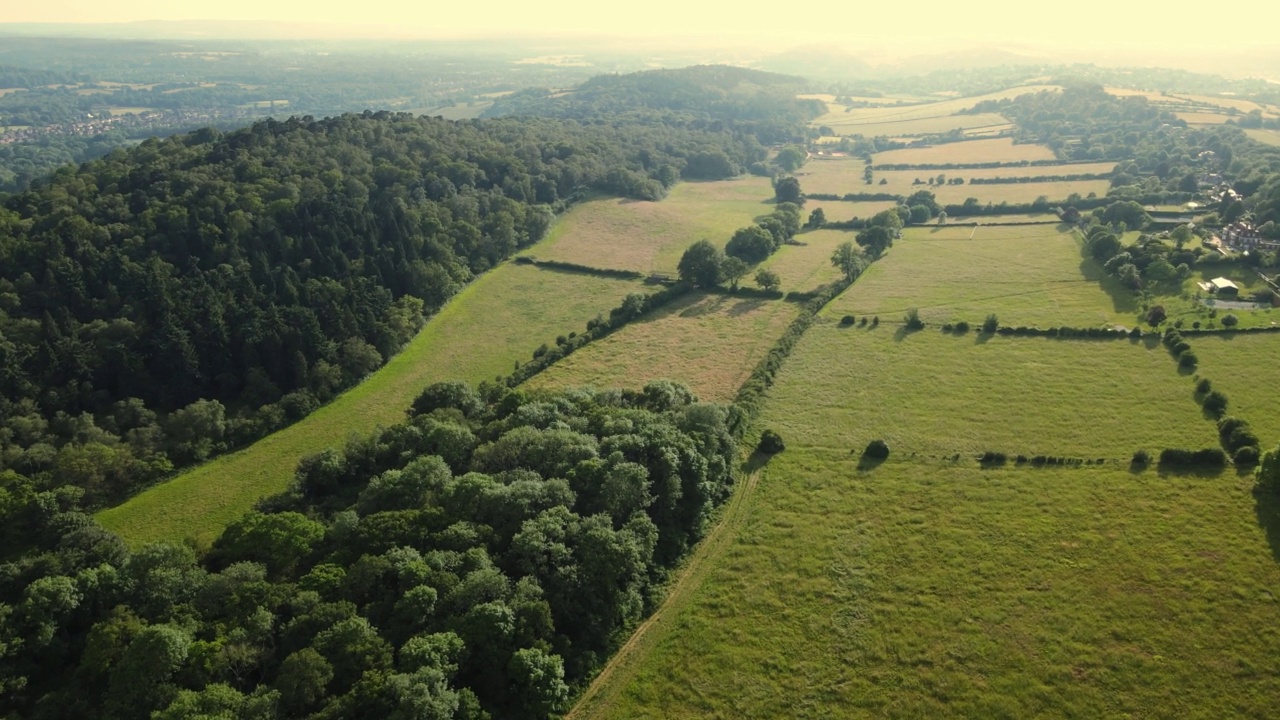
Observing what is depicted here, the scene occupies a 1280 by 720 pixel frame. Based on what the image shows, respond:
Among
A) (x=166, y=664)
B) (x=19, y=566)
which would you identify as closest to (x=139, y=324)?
(x=19, y=566)

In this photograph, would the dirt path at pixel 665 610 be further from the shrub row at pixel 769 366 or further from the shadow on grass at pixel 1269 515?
the shadow on grass at pixel 1269 515

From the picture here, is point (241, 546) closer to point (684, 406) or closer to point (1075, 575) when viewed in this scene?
point (684, 406)

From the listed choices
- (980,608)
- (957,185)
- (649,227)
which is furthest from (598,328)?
(957,185)

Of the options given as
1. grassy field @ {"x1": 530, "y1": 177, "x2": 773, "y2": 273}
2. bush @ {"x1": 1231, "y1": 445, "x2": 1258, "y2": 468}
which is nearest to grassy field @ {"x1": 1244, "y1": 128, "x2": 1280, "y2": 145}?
grassy field @ {"x1": 530, "y1": 177, "x2": 773, "y2": 273}

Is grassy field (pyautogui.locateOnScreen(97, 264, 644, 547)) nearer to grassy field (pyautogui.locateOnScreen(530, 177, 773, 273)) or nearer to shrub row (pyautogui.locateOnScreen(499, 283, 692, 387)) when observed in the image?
shrub row (pyautogui.locateOnScreen(499, 283, 692, 387))

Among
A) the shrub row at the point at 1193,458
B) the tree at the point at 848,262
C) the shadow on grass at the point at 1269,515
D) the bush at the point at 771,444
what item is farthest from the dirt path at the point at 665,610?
the tree at the point at 848,262

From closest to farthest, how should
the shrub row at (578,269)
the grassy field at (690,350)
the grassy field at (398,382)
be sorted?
the grassy field at (398,382) < the grassy field at (690,350) < the shrub row at (578,269)
